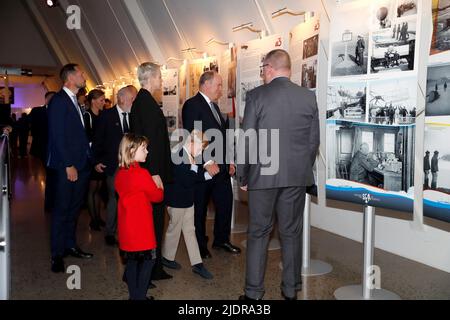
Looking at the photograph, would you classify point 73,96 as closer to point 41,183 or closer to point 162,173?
point 162,173

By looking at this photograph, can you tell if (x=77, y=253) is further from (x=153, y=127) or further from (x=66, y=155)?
(x=153, y=127)

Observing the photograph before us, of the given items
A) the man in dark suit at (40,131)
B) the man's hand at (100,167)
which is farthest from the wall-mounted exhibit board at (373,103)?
the man in dark suit at (40,131)

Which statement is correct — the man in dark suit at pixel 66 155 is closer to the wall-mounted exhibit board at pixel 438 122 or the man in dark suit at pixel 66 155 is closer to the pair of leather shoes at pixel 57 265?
the pair of leather shoes at pixel 57 265

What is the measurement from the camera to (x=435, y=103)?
2.56 m

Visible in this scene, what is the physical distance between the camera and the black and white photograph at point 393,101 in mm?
2629

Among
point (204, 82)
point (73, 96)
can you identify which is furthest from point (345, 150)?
point (73, 96)

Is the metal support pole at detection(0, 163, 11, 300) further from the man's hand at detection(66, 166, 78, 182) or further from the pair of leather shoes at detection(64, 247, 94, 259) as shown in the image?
the pair of leather shoes at detection(64, 247, 94, 259)

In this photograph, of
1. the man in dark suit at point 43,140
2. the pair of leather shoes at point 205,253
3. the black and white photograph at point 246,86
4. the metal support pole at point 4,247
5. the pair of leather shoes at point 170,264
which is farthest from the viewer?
the man in dark suit at point 43,140

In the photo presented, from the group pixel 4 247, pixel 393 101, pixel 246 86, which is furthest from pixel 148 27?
pixel 4 247

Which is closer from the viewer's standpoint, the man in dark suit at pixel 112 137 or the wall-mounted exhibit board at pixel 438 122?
the wall-mounted exhibit board at pixel 438 122

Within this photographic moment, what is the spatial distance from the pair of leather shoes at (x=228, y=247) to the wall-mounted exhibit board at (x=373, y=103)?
127 centimetres

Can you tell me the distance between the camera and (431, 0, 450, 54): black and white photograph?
2.49 m

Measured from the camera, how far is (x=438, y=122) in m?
2.54
